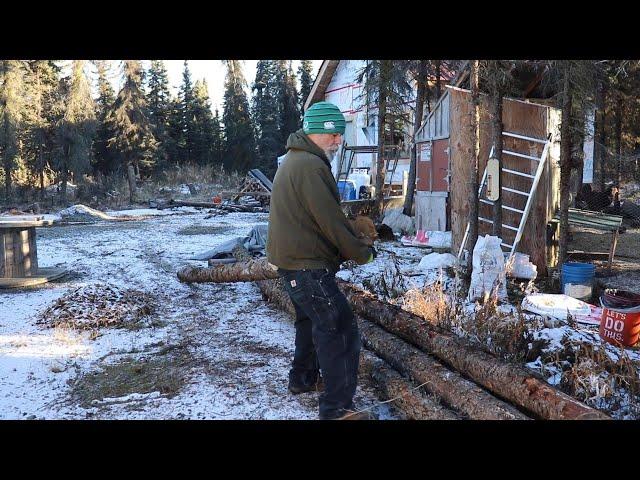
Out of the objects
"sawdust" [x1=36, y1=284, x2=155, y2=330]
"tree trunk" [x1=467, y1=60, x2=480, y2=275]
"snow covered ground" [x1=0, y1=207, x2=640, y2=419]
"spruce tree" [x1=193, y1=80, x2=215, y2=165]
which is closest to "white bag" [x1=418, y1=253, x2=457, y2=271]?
"snow covered ground" [x1=0, y1=207, x2=640, y2=419]

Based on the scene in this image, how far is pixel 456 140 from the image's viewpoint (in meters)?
10.5

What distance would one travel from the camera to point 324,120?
3.77 metres

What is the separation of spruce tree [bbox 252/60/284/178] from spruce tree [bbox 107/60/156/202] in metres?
11.0

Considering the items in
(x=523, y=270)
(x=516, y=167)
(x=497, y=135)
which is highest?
(x=497, y=135)

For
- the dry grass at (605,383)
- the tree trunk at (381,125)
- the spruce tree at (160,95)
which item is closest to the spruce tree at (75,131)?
the spruce tree at (160,95)

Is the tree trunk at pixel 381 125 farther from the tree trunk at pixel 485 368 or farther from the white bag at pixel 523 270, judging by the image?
the tree trunk at pixel 485 368

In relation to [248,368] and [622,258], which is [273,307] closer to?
[248,368]

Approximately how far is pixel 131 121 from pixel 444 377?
1449 inches

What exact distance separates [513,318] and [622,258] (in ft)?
22.3

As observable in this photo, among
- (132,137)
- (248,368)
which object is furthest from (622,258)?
(132,137)

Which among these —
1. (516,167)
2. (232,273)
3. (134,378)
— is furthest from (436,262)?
(134,378)

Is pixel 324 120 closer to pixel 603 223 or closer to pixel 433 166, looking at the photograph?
pixel 603 223

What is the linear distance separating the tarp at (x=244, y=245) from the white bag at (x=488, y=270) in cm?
440

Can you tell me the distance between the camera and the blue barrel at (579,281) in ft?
24.8
